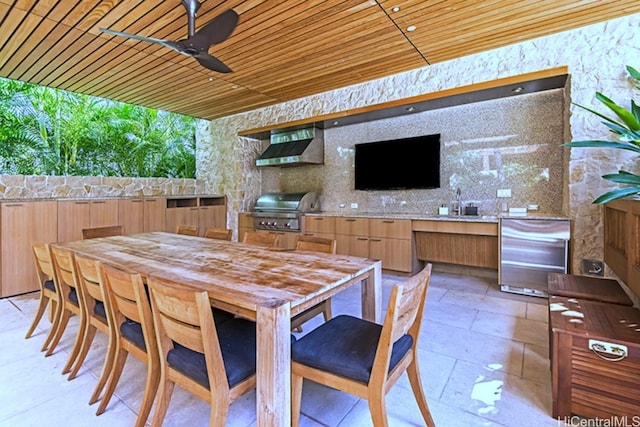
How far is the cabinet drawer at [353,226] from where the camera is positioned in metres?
4.32

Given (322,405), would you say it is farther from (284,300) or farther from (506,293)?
(506,293)

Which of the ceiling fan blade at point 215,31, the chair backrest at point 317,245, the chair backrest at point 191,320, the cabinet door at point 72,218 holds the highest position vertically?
the ceiling fan blade at point 215,31

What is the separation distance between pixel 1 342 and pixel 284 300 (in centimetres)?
Result: 277

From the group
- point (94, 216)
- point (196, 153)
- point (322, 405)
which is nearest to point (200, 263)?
point (322, 405)

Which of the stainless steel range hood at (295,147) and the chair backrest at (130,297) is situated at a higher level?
the stainless steel range hood at (295,147)

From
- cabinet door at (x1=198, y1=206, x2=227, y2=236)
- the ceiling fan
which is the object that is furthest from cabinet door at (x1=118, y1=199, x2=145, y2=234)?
the ceiling fan

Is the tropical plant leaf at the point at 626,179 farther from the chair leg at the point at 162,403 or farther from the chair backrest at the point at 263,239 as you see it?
the chair leg at the point at 162,403

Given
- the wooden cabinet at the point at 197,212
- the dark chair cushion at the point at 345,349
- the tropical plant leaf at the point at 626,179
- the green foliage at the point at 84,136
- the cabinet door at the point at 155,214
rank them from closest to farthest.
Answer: the dark chair cushion at the point at 345,349
the tropical plant leaf at the point at 626,179
the green foliage at the point at 84,136
the cabinet door at the point at 155,214
the wooden cabinet at the point at 197,212

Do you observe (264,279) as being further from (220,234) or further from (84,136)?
(84,136)

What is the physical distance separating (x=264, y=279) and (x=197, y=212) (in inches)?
178

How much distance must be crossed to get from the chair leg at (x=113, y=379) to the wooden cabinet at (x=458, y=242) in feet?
10.8

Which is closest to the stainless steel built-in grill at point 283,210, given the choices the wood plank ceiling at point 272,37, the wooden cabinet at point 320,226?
the wooden cabinet at point 320,226

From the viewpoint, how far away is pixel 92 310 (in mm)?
1994

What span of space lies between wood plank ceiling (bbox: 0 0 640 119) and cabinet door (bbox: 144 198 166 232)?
1.75m
